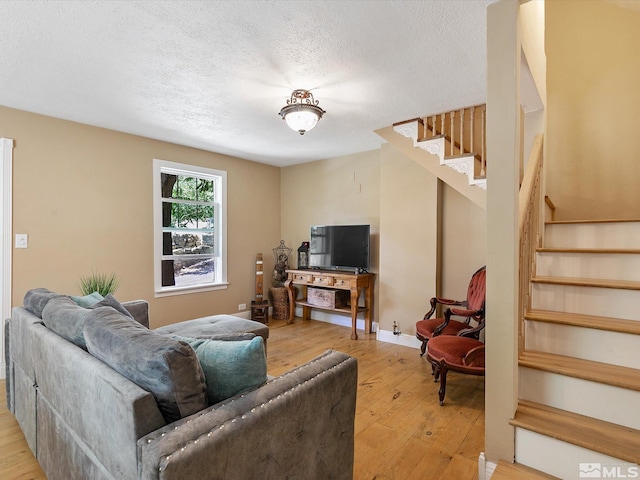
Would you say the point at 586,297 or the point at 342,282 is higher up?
the point at 586,297

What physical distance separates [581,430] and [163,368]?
5.77 feet

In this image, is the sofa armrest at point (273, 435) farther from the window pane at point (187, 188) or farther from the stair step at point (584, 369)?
the window pane at point (187, 188)

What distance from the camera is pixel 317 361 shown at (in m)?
1.42

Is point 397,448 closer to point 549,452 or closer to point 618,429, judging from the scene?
point 549,452

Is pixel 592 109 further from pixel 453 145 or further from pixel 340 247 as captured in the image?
pixel 340 247

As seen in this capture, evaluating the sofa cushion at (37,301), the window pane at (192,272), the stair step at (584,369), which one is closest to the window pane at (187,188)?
the window pane at (192,272)

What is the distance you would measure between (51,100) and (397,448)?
3945mm

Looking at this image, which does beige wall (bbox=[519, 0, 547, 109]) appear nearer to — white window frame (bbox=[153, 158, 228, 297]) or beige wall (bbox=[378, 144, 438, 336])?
beige wall (bbox=[378, 144, 438, 336])

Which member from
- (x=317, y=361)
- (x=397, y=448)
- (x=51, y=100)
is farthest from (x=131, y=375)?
(x=51, y=100)

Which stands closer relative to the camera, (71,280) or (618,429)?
(618,429)

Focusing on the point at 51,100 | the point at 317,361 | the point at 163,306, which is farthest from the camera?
the point at 163,306

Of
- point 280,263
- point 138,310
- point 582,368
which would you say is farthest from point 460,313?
point 280,263

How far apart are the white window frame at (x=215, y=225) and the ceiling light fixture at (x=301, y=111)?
87.3 inches

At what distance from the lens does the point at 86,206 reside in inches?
138
